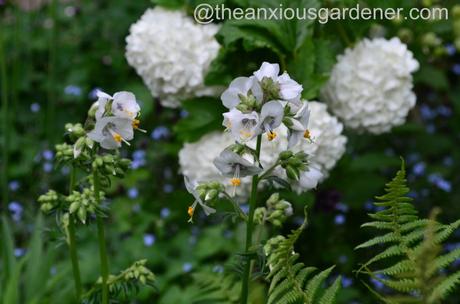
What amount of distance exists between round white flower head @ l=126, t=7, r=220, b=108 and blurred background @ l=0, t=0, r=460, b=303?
5 centimetres

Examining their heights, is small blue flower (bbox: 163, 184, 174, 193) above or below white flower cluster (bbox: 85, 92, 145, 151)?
below

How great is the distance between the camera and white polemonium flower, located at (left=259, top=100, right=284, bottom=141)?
47.5 inches

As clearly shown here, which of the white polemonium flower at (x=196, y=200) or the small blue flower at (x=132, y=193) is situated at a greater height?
the white polemonium flower at (x=196, y=200)

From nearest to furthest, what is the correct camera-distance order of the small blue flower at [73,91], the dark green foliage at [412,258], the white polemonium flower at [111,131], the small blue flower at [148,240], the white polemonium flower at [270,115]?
1. the dark green foliage at [412,258]
2. the white polemonium flower at [270,115]
3. the white polemonium flower at [111,131]
4. the small blue flower at [148,240]
5. the small blue flower at [73,91]

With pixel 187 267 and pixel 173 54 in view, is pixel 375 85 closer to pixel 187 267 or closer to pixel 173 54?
pixel 173 54

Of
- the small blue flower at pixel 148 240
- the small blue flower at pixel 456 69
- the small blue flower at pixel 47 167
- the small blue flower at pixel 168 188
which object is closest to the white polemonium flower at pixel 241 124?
the small blue flower at pixel 148 240

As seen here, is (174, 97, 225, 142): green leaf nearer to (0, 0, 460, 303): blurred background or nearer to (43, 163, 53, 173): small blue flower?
(0, 0, 460, 303): blurred background

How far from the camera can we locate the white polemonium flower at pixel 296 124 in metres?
1.28

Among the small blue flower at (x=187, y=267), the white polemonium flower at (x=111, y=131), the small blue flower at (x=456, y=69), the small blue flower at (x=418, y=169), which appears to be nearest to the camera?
the white polemonium flower at (x=111, y=131)

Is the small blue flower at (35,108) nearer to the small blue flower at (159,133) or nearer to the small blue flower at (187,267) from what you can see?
the small blue flower at (159,133)

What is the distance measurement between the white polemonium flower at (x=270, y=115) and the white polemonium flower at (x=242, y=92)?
0.10 ft

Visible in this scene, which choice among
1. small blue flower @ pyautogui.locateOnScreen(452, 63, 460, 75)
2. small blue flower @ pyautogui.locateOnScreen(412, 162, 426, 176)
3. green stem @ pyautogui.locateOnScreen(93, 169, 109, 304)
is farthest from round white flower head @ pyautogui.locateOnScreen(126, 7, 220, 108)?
small blue flower @ pyautogui.locateOnScreen(452, 63, 460, 75)

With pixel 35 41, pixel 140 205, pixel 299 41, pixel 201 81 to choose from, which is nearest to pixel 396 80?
pixel 299 41

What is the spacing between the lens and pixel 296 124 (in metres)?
1.28
